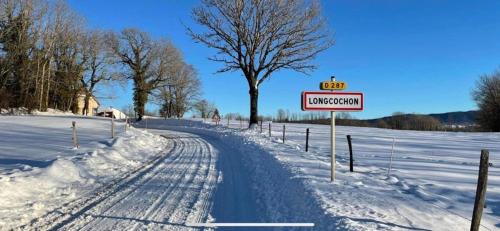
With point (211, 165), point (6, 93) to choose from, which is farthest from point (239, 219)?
point (6, 93)

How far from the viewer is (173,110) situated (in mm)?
84125

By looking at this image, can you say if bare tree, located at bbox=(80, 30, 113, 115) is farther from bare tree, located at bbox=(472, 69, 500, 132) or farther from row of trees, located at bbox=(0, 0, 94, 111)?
bare tree, located at bbox=(472, 69, 500, 132)

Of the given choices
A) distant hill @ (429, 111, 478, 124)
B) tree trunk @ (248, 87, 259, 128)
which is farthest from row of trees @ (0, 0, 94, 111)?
distant hill @ (429, 111, 478, 124)

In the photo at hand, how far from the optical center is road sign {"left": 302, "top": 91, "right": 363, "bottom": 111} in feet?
33.3

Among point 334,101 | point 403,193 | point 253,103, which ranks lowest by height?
point 403,193

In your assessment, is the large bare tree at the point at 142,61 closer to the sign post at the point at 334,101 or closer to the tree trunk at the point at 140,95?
the tree trunk at the point at 140,95

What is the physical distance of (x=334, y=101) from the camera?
10.2m

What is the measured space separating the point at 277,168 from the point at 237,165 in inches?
81.0

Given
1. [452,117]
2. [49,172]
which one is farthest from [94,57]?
[452,117]

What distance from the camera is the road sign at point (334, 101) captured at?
10.1 meters

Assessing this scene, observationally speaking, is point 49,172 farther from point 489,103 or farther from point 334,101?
point 489,103

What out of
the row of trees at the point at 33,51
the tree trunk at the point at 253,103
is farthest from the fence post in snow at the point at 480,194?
the row of trees at the point at 33,51

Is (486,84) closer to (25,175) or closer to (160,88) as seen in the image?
(160,88)

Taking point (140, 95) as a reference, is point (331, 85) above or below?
below
